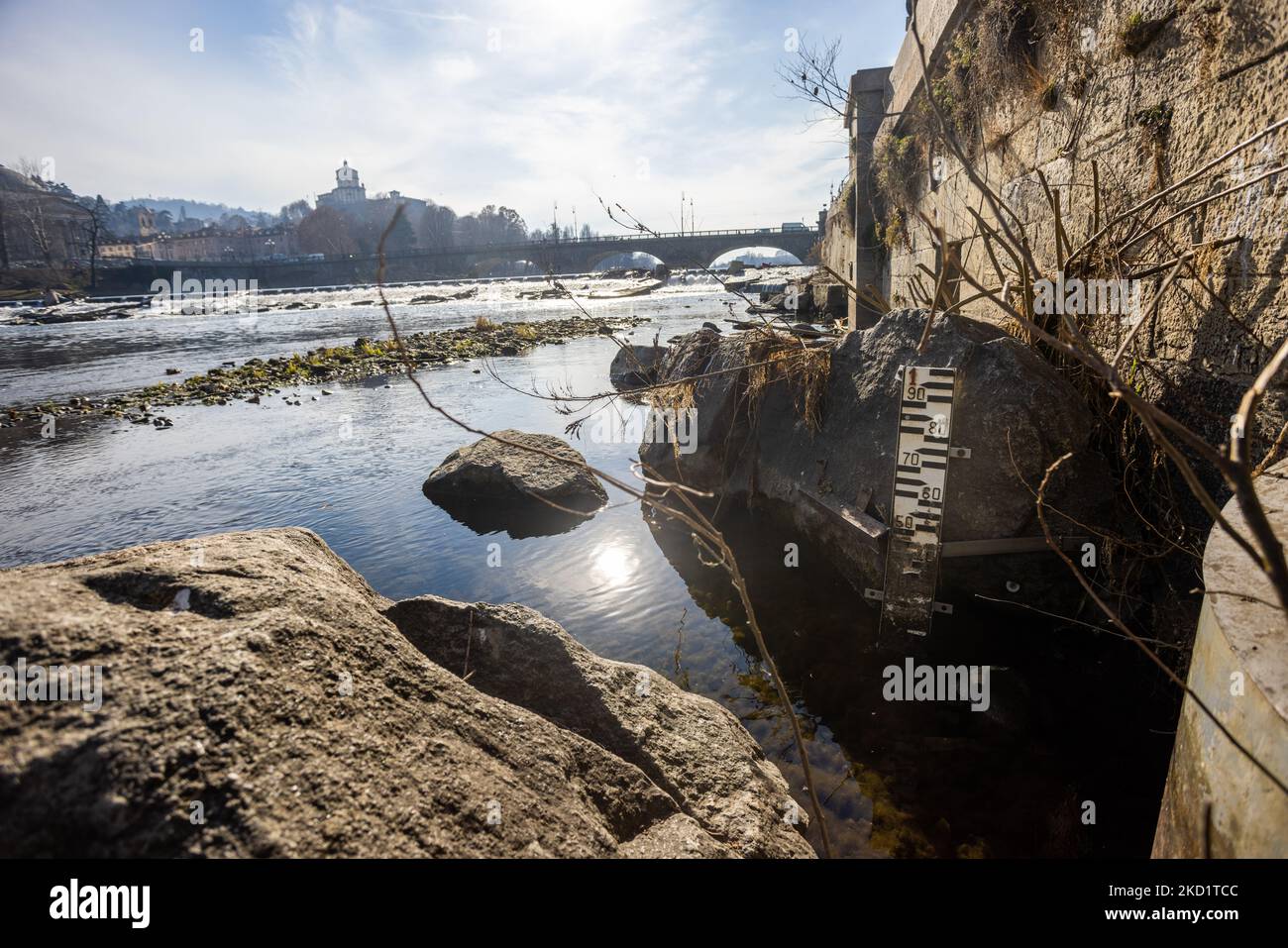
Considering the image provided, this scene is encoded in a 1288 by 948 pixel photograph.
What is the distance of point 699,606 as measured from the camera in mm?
5828

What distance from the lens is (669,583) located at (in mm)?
6332

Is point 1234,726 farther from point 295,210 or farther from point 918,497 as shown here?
point 295,210

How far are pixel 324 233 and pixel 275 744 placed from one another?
5155 inches

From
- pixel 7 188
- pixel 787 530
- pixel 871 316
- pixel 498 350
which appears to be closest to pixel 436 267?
pixel 7 188

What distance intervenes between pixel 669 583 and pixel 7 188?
443 feet

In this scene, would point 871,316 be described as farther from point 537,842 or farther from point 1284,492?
point 537,842

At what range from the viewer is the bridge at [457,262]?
69375mm

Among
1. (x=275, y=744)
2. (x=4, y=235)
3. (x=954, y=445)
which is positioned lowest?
(x=275, y=744)

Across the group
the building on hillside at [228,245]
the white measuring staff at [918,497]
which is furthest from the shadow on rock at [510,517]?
the building on hillside at [228,245]

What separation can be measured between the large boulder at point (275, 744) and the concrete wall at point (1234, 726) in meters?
1.43

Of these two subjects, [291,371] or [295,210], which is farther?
[295,210]

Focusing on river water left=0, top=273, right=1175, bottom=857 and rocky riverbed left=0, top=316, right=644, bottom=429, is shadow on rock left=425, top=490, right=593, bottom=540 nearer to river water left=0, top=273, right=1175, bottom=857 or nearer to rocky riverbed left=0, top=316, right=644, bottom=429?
river water left=0, top=273, right=1175, bottom=857

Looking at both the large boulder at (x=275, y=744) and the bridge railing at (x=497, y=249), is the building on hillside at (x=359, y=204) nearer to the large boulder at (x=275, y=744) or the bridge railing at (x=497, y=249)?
the bridge railing at (x=497, y=249)

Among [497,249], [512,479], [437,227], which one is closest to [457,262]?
[497,249]
